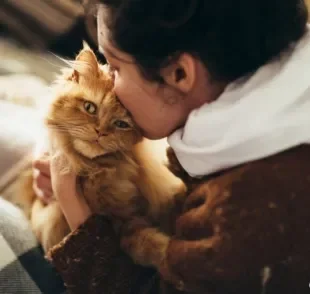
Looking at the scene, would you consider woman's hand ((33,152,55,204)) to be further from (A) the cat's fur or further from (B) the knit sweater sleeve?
(B) the knit sweater sleeve

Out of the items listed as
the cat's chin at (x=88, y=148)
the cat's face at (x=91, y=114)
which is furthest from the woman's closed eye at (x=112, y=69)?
the cat's chin at (x=88, y=148)

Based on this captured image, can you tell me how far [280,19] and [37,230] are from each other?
68 cm

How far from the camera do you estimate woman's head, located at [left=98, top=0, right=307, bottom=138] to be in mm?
826

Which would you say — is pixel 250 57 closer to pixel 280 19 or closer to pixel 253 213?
pixel 280 19

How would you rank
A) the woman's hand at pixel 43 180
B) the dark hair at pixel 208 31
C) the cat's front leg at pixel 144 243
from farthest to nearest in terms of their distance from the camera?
the woman's hand at pixel 43 180 → the cat's front leg at pixel 144 243 → the dark hair at pixel 208 31

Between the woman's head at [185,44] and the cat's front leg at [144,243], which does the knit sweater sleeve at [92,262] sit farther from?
the woman's head at [185,44]

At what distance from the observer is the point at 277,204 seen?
0.84 meters

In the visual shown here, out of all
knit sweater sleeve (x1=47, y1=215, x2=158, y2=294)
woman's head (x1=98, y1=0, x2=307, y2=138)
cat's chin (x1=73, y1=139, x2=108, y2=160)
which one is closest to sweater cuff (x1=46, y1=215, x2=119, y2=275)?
knit sweater sleeve (x1=47, y1=215, x2=158, y2=294)

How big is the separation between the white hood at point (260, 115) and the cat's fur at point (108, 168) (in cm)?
18

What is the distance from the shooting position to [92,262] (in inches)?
39.1

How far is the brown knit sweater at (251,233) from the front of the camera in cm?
84

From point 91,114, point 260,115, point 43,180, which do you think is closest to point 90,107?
point 91,114

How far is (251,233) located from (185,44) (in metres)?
0.35

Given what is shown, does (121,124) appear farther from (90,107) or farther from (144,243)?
(144,243)
